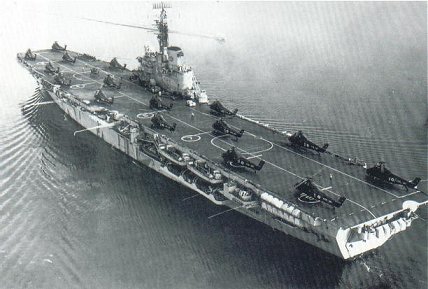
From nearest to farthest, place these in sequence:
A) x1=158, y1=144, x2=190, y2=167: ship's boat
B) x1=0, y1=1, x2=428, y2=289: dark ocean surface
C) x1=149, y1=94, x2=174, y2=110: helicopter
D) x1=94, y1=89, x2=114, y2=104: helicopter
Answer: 1. x1=0, y1=1, x2=428, y2=289: dark ocean surface
2. x1=158, y1=144, x2=190, y2=167: ship's boat
3. x1=149, y1=94, x2=174, y2=110: helicopter
4. x1=94, y1=89, x2=114, y2=104: helicopter

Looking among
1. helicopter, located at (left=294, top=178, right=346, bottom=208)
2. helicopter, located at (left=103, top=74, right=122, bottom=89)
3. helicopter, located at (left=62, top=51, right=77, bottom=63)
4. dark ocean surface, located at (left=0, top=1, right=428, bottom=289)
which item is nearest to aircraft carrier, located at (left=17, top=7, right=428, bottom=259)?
helicopter, located at (left=294, top=178, right=346, bottom=208)

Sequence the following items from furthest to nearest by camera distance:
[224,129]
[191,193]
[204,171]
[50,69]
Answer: [50,69], [224,129], [191,193], [204,171]

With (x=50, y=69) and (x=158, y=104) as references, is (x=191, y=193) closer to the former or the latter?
(x=158, y=104)

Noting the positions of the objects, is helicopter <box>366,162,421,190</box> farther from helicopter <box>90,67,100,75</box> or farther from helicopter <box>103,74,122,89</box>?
helicopter <box>90,67,100,75</box>

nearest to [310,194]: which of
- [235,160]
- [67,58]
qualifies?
[235,160]

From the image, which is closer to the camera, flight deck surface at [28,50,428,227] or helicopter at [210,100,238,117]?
flight deck surface at [28,50,428,227]

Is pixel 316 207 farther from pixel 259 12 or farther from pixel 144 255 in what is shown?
pixel 259 12

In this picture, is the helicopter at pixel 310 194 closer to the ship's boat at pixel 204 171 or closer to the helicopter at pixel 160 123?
the ship's boat at pixel 204 171
